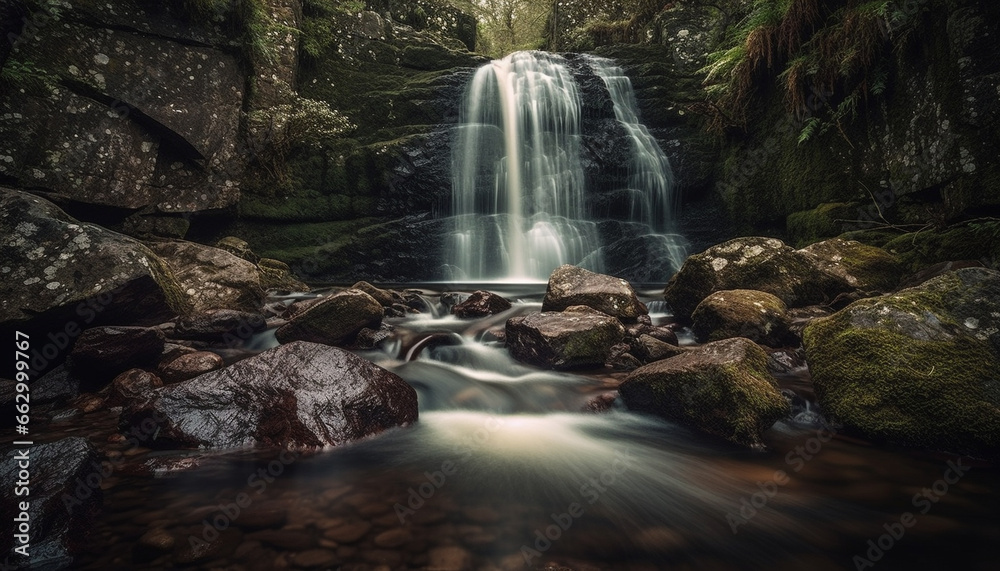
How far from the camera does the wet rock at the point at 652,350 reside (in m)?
4.35

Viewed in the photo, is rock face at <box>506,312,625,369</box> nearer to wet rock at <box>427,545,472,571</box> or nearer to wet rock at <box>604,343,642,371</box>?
wet rock at <box>604,343,642,371</box>

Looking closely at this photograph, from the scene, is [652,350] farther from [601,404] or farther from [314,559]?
[314,559]

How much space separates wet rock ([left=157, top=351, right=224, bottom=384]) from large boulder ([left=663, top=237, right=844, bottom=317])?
19.2 ft

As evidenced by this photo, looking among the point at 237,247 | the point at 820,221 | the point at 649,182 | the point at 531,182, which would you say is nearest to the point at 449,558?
the point at 820,221

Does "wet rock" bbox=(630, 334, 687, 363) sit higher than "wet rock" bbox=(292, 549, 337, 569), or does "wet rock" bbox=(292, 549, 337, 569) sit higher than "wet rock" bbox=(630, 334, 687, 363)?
"wet rock" bbox=(630, 334, 687, 363)

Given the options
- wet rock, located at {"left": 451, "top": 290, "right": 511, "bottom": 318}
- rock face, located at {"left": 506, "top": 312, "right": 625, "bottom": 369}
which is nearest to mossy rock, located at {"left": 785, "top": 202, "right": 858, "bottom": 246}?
rock face, located at {"left": 506, "top": 312, "right": 625, "bottom": 369}

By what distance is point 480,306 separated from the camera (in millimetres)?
6605

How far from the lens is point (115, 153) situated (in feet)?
24.1

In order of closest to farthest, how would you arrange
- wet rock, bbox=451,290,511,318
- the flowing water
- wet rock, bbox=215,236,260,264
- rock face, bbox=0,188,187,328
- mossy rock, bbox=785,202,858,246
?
1. the flowing water
2. rock face, bbox=0,188,187,328
3. wet rock, bbox=451,290,511,318
4. mossy rock, bbox=785,202,858,246
5. wet rock, bbox=215,236,260,264

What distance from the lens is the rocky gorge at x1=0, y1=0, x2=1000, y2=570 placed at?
198 cm

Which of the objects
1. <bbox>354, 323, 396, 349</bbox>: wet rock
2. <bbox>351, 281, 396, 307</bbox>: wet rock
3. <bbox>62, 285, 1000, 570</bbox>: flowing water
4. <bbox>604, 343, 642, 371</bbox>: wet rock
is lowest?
<bbox>62, 285, 1000, 570</bbox>: flowing water

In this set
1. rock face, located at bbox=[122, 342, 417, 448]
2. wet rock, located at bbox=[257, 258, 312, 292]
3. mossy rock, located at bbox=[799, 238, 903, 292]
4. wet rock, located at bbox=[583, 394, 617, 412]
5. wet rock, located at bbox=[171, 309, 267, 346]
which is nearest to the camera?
rock face, located at bbox=[122, 342, 417, 448]

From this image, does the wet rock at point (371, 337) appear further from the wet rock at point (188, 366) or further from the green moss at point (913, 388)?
the green moss at point (913, 388)

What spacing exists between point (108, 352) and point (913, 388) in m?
6.20
